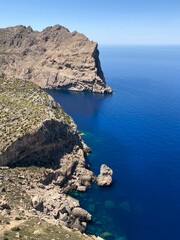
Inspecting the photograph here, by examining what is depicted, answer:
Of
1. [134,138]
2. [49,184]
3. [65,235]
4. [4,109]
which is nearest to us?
[65,235]

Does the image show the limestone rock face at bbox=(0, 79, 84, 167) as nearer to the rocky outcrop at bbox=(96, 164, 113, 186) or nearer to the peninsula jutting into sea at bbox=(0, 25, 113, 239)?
the peninsula jutting into sea at bbox=(0, 25, 113, 239)

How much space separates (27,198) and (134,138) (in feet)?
235

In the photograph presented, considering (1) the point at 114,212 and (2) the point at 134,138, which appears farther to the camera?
(2) the point at 134,138

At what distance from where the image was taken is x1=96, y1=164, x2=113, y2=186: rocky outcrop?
10806 cm

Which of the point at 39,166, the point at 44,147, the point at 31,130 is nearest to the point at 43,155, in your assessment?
the point at 44,147

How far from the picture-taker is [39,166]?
105188mm

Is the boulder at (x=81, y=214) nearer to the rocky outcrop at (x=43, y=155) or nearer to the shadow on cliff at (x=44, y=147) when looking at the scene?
the rocky outcrop at (x=43, y=155)

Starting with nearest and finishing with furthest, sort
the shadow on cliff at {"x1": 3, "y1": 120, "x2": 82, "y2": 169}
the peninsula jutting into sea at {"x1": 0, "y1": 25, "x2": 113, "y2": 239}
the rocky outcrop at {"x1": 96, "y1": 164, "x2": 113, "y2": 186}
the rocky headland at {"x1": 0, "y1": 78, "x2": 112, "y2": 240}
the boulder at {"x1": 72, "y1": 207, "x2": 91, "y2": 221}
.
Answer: the rocky headland at {"x1": 0, "y1": 78, "x2": 112, "y2": 240} < the peninsula jutting into sea at {"x1": 0, "y1": 25, "x2": 113, "y2": 239} < the boulder at {"x1": 72, "y1": 207, "x2": 91, "y2": 221} < the shadow on cliff at {"x1": 3, "y1": 120, "x2": 82, "y2": 169} < the rocky outcrop at {"x1": 96, "y1": 164, "x2": 113, "y2": 186}

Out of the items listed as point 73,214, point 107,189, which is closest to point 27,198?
point 73,214

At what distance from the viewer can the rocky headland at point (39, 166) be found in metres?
82.6

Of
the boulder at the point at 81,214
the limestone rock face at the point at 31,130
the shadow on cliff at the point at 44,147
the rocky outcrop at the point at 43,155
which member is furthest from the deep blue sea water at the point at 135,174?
the limestone rock face at the point at 31,130

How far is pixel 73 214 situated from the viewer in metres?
89.7

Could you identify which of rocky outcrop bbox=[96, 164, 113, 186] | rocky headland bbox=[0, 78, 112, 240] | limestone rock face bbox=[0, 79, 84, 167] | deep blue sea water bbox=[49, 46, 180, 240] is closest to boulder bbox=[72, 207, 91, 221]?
rocky headland bbox=[0, 78, 112, 240]

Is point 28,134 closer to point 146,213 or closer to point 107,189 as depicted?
point 107,189
